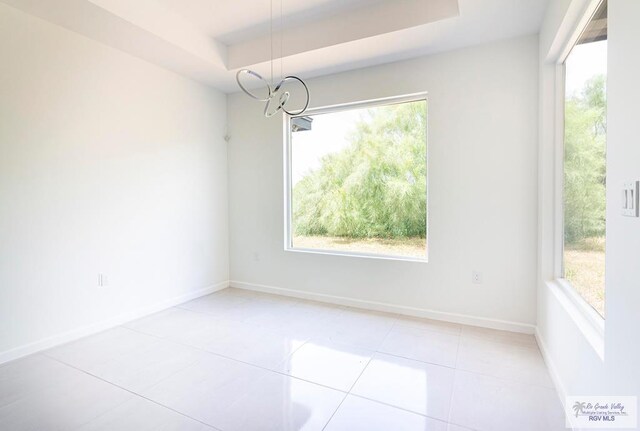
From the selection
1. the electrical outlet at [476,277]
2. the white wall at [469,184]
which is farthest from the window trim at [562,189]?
the electrical outlet at [476,277]

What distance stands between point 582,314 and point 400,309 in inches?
66.5

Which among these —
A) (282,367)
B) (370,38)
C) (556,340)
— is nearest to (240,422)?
(282,367)

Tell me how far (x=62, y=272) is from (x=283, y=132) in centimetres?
265

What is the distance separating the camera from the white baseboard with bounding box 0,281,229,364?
7.73 feet

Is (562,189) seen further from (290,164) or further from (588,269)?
(290,164)

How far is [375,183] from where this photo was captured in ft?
11.5

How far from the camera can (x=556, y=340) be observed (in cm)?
206

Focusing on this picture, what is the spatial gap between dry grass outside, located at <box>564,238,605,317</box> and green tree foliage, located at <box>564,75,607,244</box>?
59mm

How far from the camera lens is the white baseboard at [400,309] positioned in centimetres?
282

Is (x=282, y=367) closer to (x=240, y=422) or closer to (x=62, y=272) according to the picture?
(x=240, y=422)

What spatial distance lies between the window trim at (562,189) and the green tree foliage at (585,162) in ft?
0.25

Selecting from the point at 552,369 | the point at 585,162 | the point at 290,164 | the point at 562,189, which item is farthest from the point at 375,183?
the point at 552,369

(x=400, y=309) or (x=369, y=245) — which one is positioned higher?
(x=369, y=245)

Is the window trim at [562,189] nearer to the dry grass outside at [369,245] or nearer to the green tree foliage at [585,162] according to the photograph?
the green tree foliage at [585,162]
